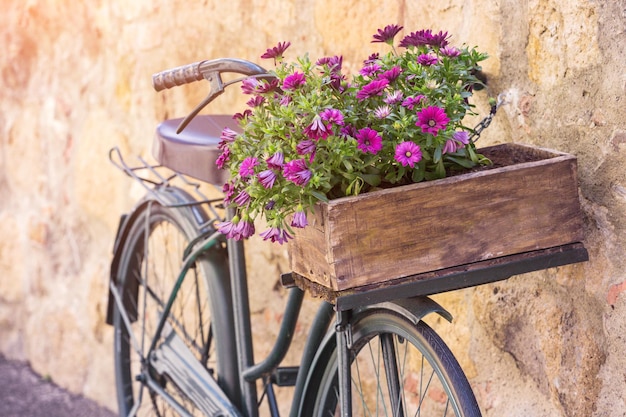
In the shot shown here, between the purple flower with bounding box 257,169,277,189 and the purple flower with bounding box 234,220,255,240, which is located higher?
the purple flower with bounding box 257,169,277,189

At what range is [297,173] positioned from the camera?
1301 millimetres

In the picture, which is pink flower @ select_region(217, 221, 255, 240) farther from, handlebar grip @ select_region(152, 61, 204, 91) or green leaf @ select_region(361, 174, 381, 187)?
handlebar grip @ select_region(152, 61, 204, 91)

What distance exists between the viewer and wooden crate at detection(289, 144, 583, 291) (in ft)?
4.32

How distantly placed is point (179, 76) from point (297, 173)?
566 mm

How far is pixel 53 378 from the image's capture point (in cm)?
378

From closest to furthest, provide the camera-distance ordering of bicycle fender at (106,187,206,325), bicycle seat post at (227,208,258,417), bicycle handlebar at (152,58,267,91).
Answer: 1. bicycle handlebar at (152,58,267,91)
2. bicycle seat post at (227,208,258,417)
3. bicycle fender at (106,187,206,325)

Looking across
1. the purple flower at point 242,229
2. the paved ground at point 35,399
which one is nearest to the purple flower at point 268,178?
the purple flower at point 242,229

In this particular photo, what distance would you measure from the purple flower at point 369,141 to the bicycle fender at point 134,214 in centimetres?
108

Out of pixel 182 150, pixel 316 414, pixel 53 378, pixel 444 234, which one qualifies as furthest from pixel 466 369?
pixel 53 378

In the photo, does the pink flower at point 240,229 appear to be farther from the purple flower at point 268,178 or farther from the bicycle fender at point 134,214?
the bicycle fender at point 134,214

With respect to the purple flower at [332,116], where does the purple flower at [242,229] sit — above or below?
below

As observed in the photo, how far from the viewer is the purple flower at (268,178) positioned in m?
1.33

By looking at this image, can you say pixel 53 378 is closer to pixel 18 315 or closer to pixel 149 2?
pixel 18 315

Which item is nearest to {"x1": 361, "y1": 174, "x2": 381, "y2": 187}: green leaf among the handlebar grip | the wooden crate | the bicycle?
the wooden crate
